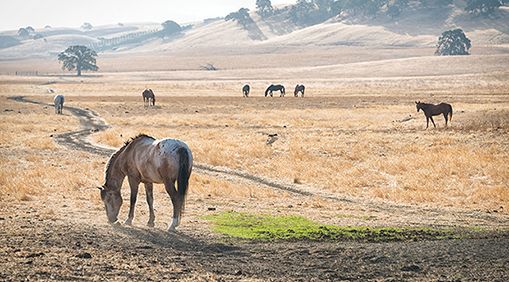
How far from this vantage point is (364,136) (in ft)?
121

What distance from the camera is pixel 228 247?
13703mm

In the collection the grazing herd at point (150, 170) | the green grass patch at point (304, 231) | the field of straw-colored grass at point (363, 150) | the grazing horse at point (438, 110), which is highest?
the grazing herd at point (150, 170)

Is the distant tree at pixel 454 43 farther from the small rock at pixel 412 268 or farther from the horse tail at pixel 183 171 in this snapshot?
the small rock at pixel 412 268

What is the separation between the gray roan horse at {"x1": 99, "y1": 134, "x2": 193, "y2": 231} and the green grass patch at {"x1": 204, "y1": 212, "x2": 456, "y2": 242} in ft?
4.40

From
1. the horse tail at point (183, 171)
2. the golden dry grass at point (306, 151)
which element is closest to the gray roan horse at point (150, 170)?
the horse tail at point (183, 171)

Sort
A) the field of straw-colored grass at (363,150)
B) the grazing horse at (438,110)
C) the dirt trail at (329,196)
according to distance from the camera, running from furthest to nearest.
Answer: the grazing horse at (438,110)
the field of straw-colored grass at (363,150)
the dirt trail at (329,196)

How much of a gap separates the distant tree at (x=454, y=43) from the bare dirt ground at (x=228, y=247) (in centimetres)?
15334

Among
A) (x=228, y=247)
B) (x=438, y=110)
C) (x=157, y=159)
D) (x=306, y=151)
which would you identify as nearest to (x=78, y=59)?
(x=438, y=110)

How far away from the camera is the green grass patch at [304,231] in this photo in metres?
14.9

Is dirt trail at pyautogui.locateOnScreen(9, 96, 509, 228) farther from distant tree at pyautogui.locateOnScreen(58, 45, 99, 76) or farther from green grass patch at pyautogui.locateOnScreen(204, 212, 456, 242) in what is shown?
distant tree at pyautogui.locateOnScreen(58, 45, 99, 76)

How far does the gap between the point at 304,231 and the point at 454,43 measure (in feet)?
527

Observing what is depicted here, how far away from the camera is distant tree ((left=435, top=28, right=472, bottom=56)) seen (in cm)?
16600

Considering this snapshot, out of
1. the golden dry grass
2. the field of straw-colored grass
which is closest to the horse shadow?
the golden dry grass

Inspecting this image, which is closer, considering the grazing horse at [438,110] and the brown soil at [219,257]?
the brown soil at [219,257]
